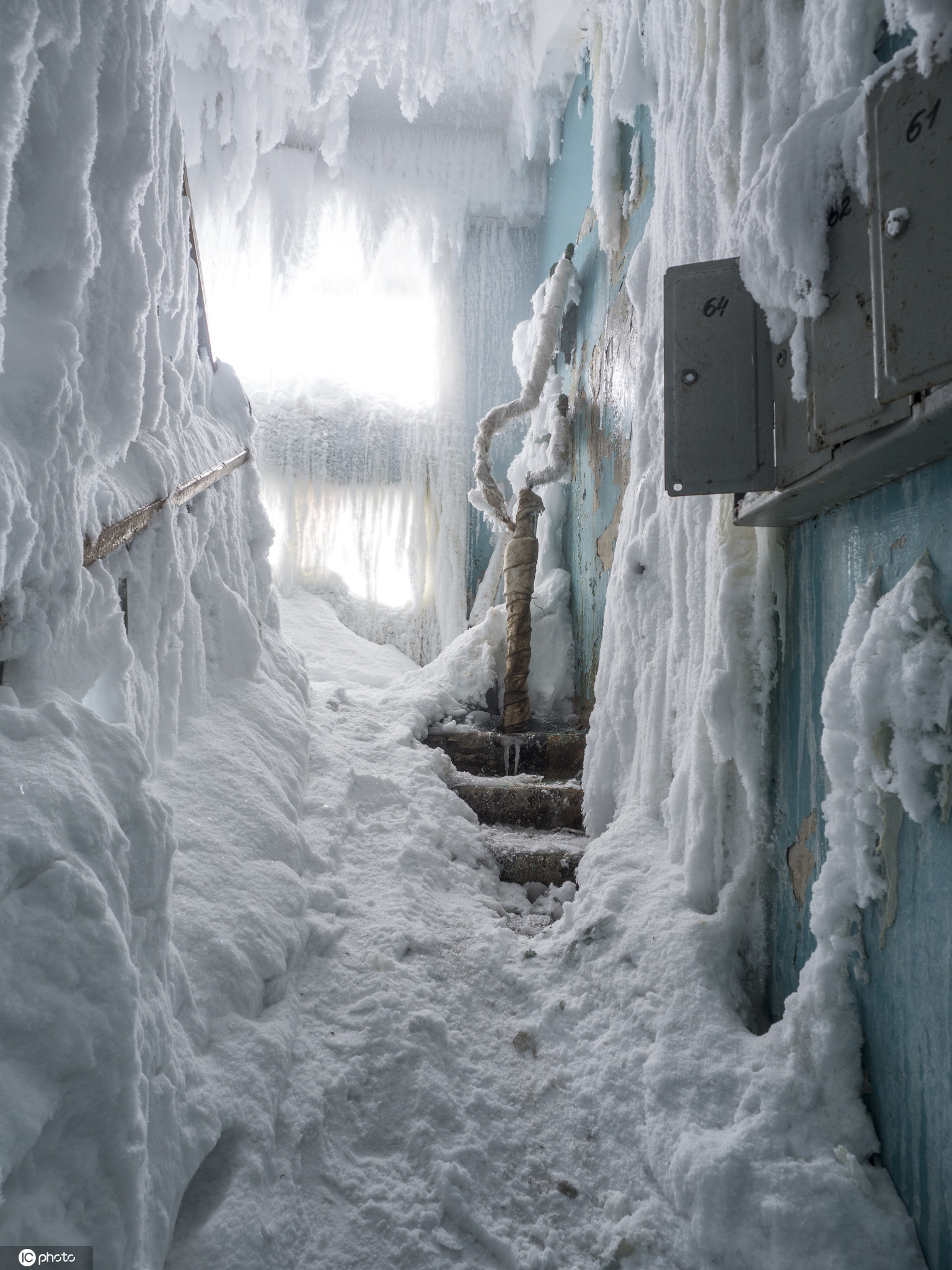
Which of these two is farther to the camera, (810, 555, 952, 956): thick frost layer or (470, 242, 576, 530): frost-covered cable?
(470, 242, 576, 530): frost-covered cable

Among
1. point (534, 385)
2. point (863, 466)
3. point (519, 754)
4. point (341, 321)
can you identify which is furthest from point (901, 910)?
point (341, 321)

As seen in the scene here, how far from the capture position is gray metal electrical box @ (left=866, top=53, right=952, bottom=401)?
35.2 inches

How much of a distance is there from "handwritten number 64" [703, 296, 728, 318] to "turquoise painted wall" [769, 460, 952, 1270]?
47 cm

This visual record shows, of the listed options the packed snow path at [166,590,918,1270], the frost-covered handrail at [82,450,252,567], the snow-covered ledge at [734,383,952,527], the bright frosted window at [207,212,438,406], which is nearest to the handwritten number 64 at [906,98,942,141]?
the snow-covered ledge at [734,383,952,527]

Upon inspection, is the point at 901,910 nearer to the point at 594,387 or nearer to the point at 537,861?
the point at 537,861

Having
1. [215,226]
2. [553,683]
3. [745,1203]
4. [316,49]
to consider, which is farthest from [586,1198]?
[215,226]

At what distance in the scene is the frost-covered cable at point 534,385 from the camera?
4.20 m

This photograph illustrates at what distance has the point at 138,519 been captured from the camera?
1777mm

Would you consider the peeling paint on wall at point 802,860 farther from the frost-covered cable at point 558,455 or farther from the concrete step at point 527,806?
the frost-covered cable at point 558,455

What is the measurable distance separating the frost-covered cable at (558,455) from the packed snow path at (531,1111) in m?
2.52

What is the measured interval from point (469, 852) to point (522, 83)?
4.97 m

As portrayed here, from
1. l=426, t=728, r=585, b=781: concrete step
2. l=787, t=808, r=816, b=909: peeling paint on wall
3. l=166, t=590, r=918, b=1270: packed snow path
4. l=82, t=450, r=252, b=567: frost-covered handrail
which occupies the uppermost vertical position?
l=82, t=450, r=252, b=567: frost-covered handrail

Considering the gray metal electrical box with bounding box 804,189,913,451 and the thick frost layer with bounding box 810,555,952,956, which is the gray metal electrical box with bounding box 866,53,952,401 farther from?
the thick frost layer with bounding box 810,555,952,956

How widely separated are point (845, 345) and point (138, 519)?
1.60 m
